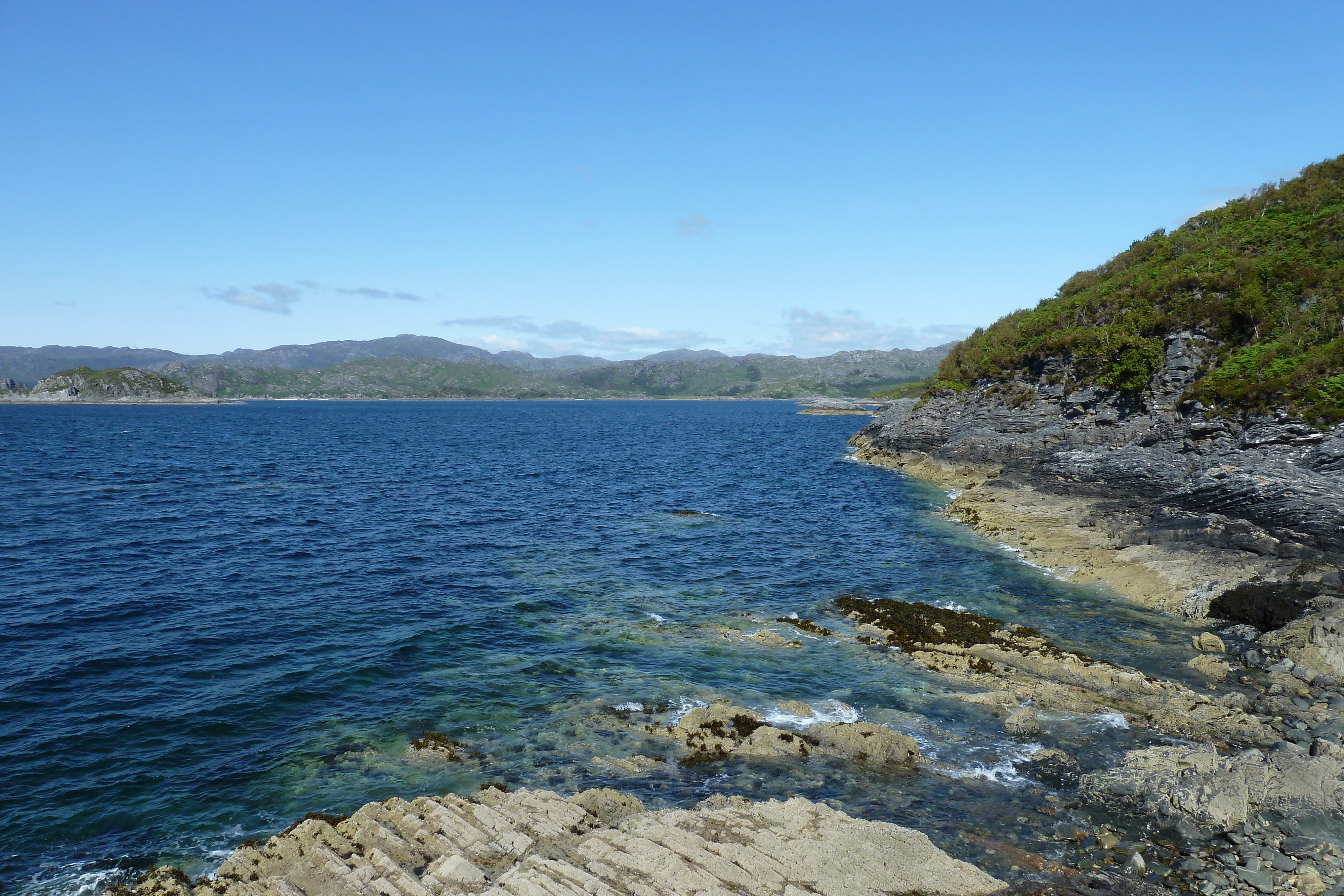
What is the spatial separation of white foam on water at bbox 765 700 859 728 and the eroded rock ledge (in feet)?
19.7

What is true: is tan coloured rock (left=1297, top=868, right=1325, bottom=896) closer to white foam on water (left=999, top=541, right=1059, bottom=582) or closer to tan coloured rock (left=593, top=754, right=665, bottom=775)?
tan coloured rock (left=593, top=754, right=665, bottom=775)

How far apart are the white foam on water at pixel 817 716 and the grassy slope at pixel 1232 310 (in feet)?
102

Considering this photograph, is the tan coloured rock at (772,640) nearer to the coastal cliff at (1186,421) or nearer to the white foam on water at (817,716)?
the white foam on water at (817,716)

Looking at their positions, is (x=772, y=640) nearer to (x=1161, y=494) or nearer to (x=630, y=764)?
(x=630, y=764)

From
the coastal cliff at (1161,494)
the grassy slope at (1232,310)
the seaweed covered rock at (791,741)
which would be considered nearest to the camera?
the seaweed covered rock at (791,741)

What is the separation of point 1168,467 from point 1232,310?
13.8 m

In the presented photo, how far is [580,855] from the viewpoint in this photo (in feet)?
44.7

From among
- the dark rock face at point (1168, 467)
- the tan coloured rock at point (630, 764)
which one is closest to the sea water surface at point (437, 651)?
the tan coloured rock at point (630, 764)

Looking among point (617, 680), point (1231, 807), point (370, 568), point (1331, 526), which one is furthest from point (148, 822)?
point (1331, 526)

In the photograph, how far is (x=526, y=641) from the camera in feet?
95.9

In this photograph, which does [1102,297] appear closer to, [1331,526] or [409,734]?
[1331,526]

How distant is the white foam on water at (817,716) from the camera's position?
867 inches

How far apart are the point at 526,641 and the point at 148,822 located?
46.6 feet

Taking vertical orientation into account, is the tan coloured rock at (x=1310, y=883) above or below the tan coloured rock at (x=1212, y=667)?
above
